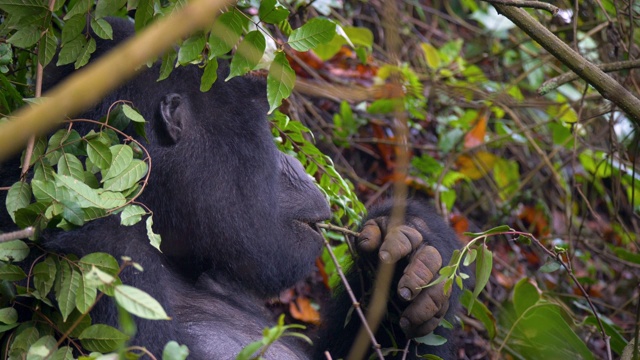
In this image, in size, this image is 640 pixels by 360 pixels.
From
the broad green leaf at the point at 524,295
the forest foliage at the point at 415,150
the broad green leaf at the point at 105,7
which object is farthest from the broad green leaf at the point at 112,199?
the broad green leaf at the point at 524,295

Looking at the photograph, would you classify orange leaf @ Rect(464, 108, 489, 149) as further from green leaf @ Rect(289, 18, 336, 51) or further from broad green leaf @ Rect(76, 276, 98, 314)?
broad green leaf @ Rect(76, 276, 98, 314)

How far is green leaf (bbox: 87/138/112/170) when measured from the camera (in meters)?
1.92

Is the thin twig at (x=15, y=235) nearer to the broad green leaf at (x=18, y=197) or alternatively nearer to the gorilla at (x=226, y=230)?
the broad green leaf at (x=18, y=197)

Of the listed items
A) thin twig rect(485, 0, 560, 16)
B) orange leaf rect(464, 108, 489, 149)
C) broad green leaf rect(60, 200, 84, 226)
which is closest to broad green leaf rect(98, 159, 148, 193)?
broad green leaf rect(60, 200, 84, 226)

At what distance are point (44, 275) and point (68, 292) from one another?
0.12m

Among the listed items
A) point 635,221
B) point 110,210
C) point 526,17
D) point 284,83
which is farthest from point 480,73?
point 110,210

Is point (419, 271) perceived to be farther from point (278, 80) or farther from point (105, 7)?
point (105, 7)

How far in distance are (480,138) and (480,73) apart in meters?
0.54

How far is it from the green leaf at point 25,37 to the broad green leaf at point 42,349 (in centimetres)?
83

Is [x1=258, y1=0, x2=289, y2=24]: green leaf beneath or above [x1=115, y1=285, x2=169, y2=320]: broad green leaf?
above

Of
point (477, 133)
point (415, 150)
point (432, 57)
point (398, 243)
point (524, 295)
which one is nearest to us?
point (398, 243)

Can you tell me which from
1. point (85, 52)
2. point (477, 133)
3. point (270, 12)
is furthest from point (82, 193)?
point (477, 133)

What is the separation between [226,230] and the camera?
2332 mm

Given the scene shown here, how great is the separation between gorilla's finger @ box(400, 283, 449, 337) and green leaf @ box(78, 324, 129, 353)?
97 cm
